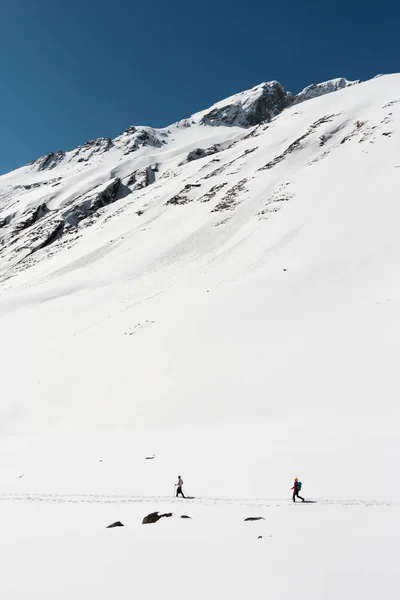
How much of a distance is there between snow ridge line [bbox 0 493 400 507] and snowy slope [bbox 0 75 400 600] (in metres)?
0.09

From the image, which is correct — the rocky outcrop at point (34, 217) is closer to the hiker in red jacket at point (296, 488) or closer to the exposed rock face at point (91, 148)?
the exposed rock face at point (91, 148)

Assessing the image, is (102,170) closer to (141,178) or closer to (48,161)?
(141,178)

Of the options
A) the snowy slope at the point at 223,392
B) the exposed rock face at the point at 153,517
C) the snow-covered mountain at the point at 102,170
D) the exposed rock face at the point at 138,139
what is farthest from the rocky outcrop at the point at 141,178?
the exposed rock face at the point at 153,517

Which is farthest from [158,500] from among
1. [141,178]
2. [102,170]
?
[102,170]

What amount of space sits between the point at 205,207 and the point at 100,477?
1969 inches

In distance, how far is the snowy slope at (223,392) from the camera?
29.7ft

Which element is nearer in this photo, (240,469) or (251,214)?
(240,469)

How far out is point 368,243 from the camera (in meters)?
33.7

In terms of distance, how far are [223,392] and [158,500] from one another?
922cm

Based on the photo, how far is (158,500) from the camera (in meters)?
13.8

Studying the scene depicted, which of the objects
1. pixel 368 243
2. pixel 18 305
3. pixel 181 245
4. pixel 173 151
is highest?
pixel 173 151

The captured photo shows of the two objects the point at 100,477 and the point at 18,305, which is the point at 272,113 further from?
the point at 100,477

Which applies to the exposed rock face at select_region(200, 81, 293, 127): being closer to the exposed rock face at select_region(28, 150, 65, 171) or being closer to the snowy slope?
the exposed rock face at select_region(28, 150, 65, 171)

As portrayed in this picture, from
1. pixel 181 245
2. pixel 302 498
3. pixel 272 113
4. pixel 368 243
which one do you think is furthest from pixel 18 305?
pixel 272 113
